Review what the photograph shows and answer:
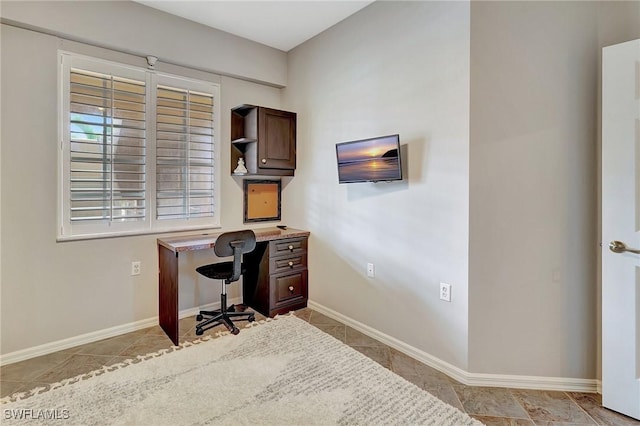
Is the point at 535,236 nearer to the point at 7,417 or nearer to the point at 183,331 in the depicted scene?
the point at 183,331

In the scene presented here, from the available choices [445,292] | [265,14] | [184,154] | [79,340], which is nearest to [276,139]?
[184,154]

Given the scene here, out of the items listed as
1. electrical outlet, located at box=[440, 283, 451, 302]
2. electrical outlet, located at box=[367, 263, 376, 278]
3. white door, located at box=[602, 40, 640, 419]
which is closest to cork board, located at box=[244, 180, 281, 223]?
electrical outlet, located at box=[367, 263, 376, 278]

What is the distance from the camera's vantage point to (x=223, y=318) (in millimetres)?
3025

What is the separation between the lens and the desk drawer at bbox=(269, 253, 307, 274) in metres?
3.33

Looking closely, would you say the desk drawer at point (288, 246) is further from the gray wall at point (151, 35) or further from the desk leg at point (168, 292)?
the gray wall at point (151, 35)

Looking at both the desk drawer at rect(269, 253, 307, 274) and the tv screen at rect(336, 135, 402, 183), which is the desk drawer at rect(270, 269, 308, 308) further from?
the tv screen at rect(336, 135, 402, 183)

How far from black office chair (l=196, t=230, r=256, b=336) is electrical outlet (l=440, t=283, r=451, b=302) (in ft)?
5.46

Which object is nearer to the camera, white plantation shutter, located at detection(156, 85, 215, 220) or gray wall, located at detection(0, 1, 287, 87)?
gray wall, located at detection(0, 1, 287, 87)

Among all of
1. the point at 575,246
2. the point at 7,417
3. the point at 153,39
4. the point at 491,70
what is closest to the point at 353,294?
the point at 575,246

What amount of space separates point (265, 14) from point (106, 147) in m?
1.88

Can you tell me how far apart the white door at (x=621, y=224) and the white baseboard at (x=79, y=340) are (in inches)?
134

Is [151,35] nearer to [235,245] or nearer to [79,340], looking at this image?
[235,245]

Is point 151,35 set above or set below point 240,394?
above

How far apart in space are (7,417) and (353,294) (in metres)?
2.47
